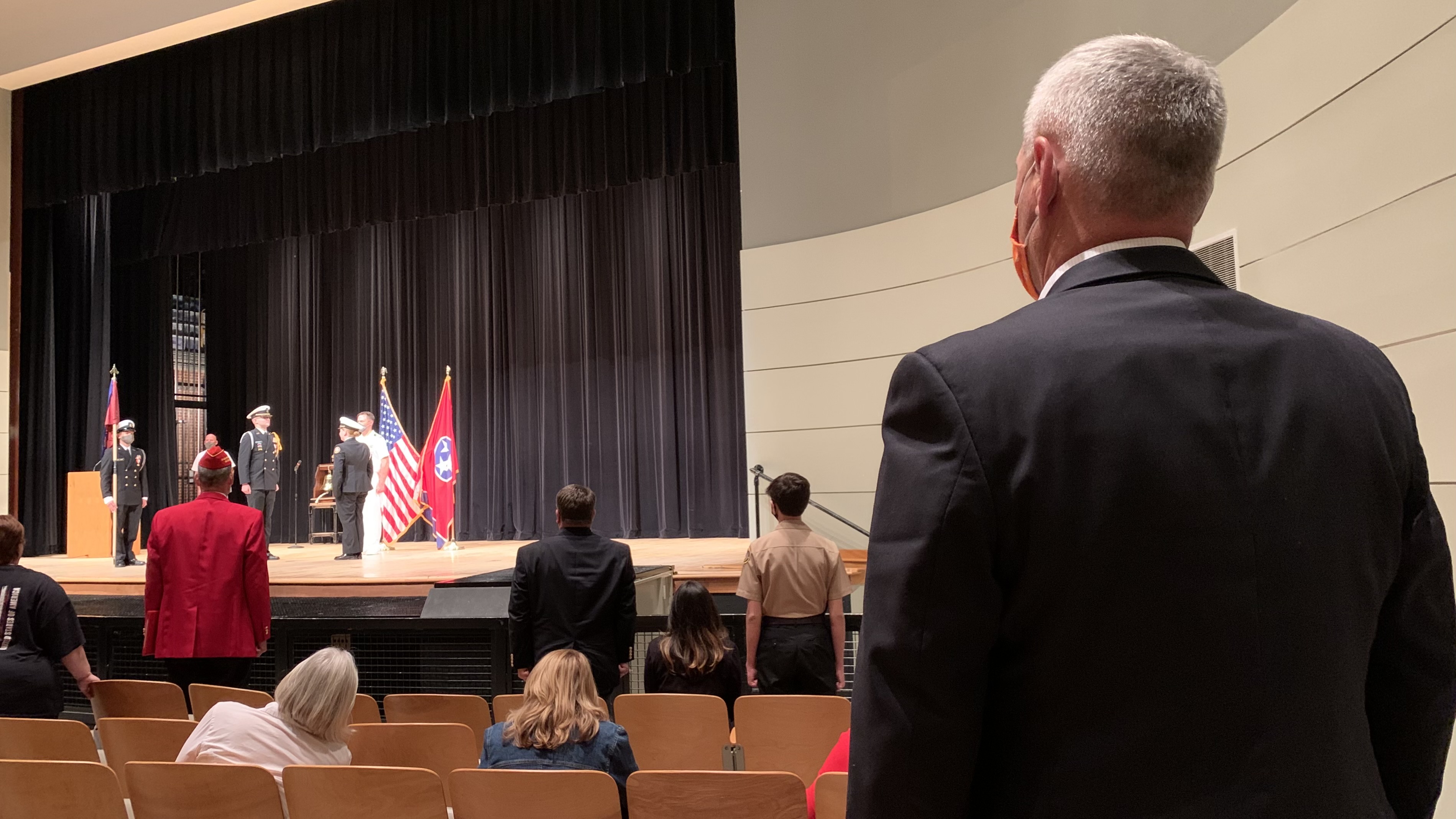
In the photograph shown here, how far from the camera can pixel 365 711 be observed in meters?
3.68

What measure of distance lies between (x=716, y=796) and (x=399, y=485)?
8.75 m

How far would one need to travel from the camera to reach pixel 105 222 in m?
13.2

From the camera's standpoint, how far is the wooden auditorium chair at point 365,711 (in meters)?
3.66

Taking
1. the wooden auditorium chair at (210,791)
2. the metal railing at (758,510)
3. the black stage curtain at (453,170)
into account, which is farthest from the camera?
the black stage curtain at (453,170)

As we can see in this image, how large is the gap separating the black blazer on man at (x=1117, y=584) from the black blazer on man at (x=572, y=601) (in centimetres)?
322

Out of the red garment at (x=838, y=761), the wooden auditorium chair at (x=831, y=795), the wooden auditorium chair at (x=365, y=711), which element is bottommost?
the wooden auditorium chair at (x=365, y=711)

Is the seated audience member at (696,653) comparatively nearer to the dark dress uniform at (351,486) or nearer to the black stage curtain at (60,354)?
the dark dress uniform at (351,486)

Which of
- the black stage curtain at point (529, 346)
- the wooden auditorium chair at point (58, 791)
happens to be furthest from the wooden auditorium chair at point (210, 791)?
the black stage curtain at point (529, 346)

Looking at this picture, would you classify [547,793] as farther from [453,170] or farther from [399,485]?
[453,170]

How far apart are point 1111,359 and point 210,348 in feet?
56.0

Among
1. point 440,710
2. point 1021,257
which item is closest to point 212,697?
point 440,710

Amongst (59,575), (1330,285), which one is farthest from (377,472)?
(1330,285)

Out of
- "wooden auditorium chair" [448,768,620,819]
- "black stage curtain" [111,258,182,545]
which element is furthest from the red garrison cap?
"black stage curtain" [111,258,182,545]

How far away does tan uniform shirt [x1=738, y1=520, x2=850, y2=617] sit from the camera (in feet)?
12.9
